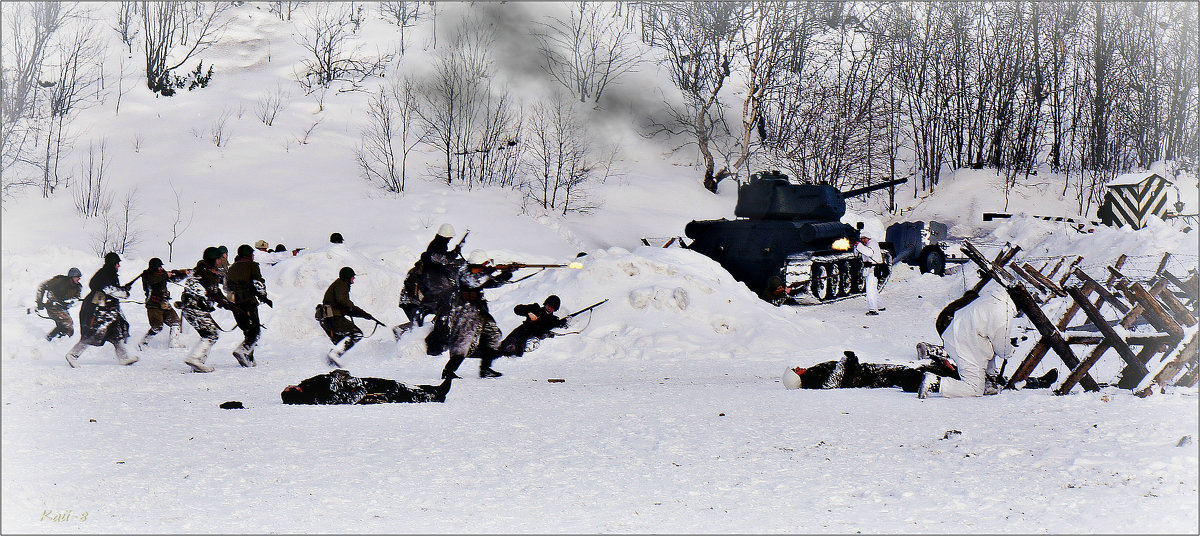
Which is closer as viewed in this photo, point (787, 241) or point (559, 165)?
point (787, 241)

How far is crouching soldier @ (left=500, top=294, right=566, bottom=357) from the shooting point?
11.9 meters

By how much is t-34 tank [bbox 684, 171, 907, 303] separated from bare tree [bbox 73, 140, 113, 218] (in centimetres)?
1688

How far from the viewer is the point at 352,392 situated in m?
8.39

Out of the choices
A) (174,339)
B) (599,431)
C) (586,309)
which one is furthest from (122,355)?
(599,431)

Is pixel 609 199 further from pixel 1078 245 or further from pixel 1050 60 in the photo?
pixel 1050 60

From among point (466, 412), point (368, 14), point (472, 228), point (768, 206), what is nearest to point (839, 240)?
point (768, 206)

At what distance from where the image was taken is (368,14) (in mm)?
49094

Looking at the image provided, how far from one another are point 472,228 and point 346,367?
57.8 feet

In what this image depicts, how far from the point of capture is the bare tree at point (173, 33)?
38312 millimetres

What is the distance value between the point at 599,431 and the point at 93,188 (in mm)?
26383

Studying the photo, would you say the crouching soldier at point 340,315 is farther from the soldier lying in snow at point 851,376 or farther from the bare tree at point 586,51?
the bare tree at point 586,51

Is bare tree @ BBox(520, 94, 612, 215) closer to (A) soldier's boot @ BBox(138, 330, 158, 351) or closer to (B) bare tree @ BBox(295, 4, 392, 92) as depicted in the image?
(B) bare tree @ BBox(295, 4, 392, 92)

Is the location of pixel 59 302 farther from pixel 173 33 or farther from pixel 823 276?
pixel 173 33

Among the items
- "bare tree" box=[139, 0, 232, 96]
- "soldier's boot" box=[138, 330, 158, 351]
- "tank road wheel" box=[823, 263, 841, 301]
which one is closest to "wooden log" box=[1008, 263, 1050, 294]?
"soldier's boot" box=[138, 330, 158, 351]
